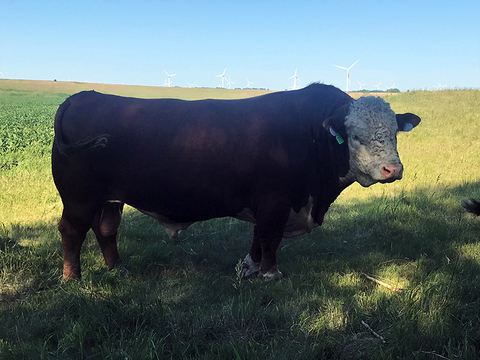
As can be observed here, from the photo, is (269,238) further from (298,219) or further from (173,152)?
(173,152)

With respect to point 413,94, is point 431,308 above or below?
below

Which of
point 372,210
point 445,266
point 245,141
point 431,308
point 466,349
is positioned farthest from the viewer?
point 372,210

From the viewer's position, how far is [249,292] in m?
3.67

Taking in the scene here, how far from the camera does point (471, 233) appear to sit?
5.31 m

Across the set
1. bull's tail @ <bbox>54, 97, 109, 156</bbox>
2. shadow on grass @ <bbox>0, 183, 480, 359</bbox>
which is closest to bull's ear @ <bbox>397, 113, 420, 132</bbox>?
shadow on grass @ <bbox>0, 183, 480, 359</bbox>

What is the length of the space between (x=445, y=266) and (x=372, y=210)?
2.23 metres

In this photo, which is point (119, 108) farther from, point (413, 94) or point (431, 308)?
point (413, 94)

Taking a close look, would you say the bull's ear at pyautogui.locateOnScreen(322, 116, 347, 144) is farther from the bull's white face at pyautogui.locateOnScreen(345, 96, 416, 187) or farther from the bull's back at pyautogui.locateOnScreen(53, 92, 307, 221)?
the bull's back at pyautogui.locateOnScreen(53, 92, 307, 221)

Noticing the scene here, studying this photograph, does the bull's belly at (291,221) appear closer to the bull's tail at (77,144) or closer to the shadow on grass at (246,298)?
the shadow on grass at (246,298)

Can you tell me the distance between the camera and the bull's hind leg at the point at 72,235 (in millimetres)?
3961

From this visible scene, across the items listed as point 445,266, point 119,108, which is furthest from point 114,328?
point 445,266

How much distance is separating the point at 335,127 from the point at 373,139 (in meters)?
0.38

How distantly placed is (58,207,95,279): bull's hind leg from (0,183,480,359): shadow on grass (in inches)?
6.2

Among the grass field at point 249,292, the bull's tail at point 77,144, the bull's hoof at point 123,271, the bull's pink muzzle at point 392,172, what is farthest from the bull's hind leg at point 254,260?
the bull's tail at point 77,144
